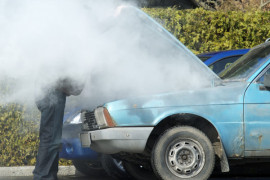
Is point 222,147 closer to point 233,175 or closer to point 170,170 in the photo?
point 170,170

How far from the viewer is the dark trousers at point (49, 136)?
6.04 metres

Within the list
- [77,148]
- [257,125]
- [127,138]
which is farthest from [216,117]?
[77,148]

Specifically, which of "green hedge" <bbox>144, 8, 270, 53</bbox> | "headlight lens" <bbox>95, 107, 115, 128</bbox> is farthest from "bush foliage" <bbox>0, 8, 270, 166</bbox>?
"headlight lens" <bbox>95, 107, 115, 128</bbox>

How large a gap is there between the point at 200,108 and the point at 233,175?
1.69 meters

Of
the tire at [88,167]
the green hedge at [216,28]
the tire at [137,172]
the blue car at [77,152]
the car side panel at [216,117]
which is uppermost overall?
the green hedge at [216,28]

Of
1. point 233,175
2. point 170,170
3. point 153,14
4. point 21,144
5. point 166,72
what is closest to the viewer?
point 170,170

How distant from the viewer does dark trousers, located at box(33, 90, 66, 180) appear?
6.04 meters

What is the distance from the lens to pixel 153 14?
1062 cm

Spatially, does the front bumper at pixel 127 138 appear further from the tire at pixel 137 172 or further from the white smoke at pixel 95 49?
the tire at pixel 137 172

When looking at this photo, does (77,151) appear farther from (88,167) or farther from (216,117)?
(216,117)

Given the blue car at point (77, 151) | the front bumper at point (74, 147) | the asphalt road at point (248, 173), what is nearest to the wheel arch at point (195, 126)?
the asphalt road at point (248, 173)

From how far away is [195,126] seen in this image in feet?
20.3

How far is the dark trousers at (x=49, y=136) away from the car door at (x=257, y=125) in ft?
7.02

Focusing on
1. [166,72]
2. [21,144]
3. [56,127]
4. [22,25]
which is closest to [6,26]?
[22,25]
